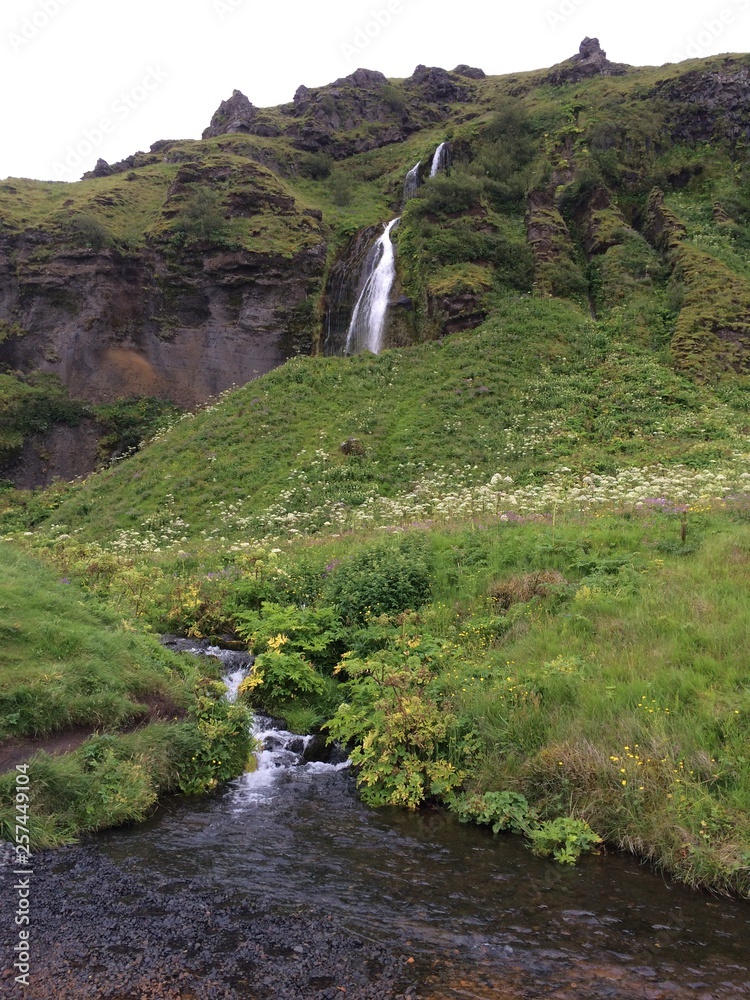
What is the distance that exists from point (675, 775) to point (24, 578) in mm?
10476

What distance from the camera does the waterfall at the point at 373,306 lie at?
124 feet

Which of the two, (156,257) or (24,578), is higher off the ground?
(156,257)

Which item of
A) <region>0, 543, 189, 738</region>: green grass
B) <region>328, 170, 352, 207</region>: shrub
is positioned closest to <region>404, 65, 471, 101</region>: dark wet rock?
<region>328, 170, 352, 207</region>: shrub

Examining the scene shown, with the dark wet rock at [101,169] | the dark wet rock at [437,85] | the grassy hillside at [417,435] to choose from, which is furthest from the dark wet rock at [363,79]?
the grassy hillside at [417,435]

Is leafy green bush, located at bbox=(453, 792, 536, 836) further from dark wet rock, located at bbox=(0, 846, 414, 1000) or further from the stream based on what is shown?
dark wet rock, located at bbox=(0, 846, 414, 1000)

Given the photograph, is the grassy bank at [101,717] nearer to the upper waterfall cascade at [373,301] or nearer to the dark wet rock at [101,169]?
the upper waterfall cascade at [373,301]

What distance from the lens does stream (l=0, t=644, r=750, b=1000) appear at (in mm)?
4473

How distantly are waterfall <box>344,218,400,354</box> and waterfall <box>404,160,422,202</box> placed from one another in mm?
11422

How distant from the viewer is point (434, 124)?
74500 mm

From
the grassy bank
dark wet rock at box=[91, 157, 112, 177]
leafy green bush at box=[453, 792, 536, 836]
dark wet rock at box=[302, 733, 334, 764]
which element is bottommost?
dark wet rock at box=[302, 733, 334, 764]

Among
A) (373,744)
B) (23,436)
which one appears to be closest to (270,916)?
(373,744)

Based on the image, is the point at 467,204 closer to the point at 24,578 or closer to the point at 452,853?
the point at 24,578

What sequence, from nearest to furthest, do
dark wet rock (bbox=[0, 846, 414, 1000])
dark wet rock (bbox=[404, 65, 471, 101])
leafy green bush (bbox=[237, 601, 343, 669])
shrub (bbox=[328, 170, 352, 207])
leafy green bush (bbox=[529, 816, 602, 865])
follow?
dark wet rock (bbox=[0, 846, 414, 1000]) → leafy green bush (bbox=[529, 816, 602, 865]) → leafy green bush (bbox=[237, 601, 343, 669]) → shrub (bbox=[328, 170, 352, 207]) → dark wet rock (bbox=[404, 65, 471, 101])

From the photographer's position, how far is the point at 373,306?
38.8m
